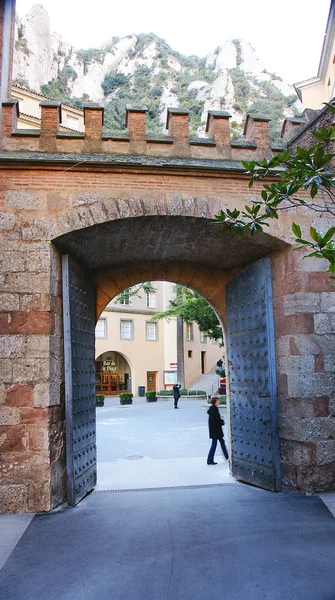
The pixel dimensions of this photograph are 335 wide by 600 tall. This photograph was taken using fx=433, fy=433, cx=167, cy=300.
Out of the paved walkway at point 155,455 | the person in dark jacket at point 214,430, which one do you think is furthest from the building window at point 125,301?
the person in dark jacket at point 214,430

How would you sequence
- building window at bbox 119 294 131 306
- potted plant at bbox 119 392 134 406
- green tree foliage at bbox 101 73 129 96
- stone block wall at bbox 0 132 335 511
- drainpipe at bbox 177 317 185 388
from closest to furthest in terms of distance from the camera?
stone block wall at bbox 0 132 335 511 → potted plant at bbox 119 392 134 406 → drainpipe at bbox 177 317 185 388 → building window at bbox 119 294 131 306 → green tree foliage at bbox 101 73 129 96

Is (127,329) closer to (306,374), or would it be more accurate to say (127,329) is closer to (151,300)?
(151,300)

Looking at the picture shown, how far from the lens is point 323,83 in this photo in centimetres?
1424

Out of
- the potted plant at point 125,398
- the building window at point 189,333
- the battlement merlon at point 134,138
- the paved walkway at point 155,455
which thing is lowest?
the potted plant at point 125,398

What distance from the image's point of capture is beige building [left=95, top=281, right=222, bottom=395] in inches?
1148

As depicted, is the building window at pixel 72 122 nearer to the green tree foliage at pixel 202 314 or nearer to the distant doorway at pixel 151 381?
the green tree foliage at pixel 202 314

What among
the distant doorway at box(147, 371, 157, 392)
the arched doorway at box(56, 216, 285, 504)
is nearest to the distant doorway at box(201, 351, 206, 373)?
the distant doorway at box(147, 371, 157, 392)

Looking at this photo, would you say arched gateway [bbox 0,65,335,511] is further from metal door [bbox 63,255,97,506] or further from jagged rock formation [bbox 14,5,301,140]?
jagged rock formation [bbox 14,5,301,140]

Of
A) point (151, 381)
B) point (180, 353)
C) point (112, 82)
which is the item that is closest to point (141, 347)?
point (151, 381)

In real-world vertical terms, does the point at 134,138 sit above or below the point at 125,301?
below

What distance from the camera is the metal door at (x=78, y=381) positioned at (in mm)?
4914

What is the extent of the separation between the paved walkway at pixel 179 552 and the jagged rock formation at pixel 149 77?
42.3 meters

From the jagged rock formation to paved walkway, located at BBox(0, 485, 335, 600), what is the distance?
1666 inches

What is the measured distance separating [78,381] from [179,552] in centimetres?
239
